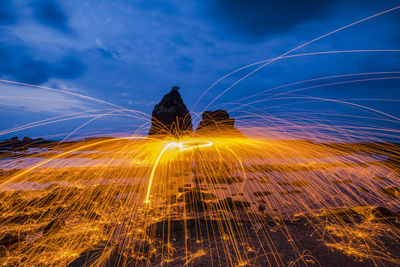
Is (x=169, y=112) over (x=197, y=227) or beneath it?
over

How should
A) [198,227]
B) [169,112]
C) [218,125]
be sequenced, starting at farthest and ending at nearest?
[169,112]
[218,125]
[198,227]

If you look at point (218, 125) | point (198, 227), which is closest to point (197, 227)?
point (198, 227)

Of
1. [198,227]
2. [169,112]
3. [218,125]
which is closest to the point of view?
[198,227]

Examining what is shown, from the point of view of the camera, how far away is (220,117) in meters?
27.7

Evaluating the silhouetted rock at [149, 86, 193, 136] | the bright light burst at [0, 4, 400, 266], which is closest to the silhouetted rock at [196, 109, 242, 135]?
the bright light burst at [0, 4, 400, 266]

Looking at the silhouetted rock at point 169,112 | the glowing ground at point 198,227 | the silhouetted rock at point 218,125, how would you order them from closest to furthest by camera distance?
1. the glowing ground at point 198,227
2. the silhouetted rock at point 218,125
3. the silhouetted rock at point 169,112

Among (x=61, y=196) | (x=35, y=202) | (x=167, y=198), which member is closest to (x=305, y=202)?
(x=167, y=198)

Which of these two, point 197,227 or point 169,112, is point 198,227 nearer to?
point 197,227

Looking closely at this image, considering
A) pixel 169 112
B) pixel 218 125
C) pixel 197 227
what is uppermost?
pixel 169 112

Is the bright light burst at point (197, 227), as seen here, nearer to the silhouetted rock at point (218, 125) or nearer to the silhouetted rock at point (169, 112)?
the silhouetted rock at point (218, 125)

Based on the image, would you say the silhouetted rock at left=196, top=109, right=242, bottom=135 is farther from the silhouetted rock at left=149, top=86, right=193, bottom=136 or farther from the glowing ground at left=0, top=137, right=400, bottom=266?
the silhouetted rock at left=149, top=86, right=193, bottom=136

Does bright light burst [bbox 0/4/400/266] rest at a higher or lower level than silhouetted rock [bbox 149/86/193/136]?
lower

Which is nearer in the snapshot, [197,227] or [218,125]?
[197,227]

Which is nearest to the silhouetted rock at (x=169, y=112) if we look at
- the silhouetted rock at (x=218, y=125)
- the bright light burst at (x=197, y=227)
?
the silhouetted rock at (x=218, y=125)
